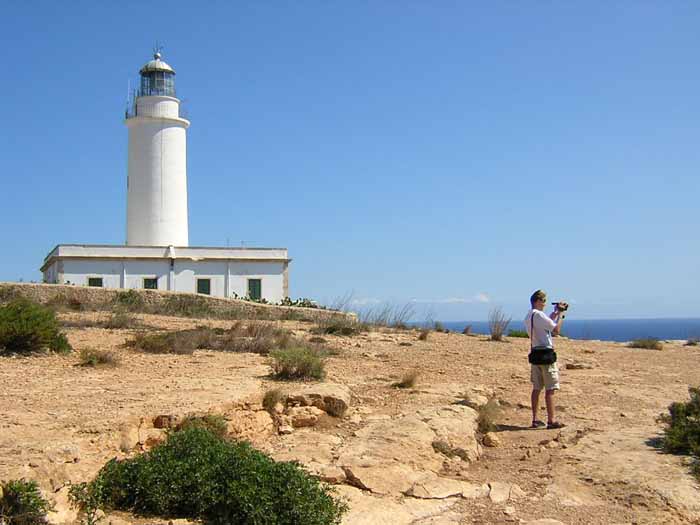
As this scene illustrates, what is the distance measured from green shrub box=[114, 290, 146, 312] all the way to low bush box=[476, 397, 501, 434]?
44.0ft

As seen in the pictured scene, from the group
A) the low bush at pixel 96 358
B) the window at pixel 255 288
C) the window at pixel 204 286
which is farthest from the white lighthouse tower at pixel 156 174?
the low bush at pixel 96 358

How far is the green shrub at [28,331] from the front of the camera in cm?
1102

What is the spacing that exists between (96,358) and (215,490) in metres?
5.43

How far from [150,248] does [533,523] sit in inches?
1088

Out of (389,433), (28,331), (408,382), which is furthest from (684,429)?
(28,331)

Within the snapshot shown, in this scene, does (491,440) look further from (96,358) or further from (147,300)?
(147,300)

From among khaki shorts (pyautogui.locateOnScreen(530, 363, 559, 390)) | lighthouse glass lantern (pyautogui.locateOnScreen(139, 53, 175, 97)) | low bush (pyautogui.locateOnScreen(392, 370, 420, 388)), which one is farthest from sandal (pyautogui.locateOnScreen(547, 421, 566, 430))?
lighthouse glass lantern (pyautogui.locateOnScreen(139, 53, 175, 97))

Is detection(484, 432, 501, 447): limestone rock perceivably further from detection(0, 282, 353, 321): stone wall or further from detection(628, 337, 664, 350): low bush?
detection(0, 282, 353, 321): stone wall

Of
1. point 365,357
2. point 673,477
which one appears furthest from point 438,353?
point 673,477

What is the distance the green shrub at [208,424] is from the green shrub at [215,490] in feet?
3.56

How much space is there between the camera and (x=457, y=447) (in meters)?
8.29

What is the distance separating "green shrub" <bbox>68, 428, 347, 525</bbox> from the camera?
18.7ft

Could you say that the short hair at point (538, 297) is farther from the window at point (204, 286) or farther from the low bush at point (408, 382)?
the window at point (204, 286)

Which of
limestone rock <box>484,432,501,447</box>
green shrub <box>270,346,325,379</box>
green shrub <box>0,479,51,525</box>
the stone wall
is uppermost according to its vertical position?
the stone wall
